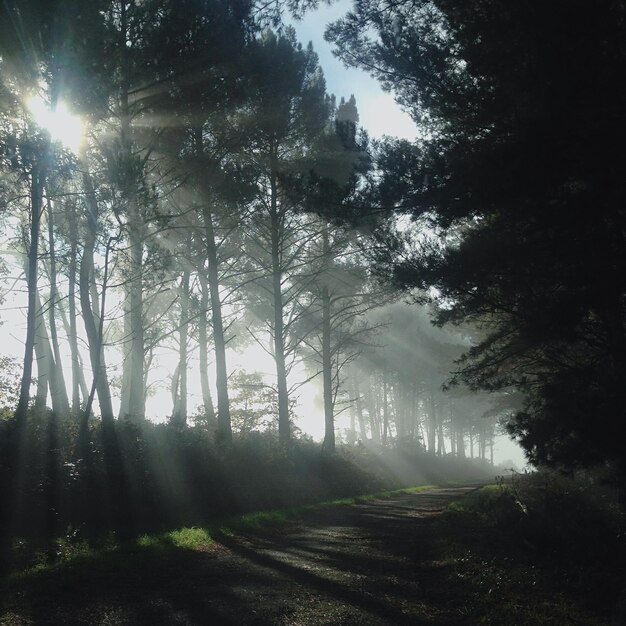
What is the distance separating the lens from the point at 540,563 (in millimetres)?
7051

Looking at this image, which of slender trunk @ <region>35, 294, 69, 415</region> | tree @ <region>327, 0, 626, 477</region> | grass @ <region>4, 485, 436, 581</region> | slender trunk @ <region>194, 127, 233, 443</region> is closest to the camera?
grass @ <region>4, 485, 436, 581</region>

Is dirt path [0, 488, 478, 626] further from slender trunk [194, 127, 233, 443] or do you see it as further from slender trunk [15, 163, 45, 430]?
slender trunk [194, 127, 233, 443]

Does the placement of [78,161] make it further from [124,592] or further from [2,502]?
[124,592]

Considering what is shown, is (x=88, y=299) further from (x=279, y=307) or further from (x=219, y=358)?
(x=279, y=307)

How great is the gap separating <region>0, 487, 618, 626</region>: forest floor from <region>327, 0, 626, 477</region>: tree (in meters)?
3.14

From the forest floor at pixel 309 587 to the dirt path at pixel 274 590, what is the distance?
0.04 feet

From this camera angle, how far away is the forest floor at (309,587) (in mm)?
5215

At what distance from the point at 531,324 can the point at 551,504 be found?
3.41 m

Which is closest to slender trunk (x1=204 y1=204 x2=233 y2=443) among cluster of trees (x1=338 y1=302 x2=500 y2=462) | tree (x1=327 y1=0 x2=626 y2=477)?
tree (x1=327 y1=0 x2=626 y2=477)

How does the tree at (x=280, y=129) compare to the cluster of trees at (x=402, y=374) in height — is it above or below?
above

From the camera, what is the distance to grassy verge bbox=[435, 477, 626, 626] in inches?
210

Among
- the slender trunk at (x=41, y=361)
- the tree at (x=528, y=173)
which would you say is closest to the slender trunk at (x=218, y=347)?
the tree at (x=528, y=173)

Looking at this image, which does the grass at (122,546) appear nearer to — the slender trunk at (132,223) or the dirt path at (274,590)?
the dirt path at (274,590)

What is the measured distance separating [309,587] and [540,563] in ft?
9.69
